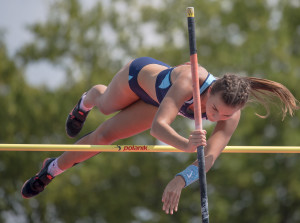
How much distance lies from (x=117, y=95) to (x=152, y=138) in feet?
36.7

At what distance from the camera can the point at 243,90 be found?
415 cm

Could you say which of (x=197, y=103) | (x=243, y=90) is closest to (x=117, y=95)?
(x=197, y=103)

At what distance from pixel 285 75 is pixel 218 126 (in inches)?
439

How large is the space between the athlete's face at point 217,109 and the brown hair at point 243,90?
0.03 metres

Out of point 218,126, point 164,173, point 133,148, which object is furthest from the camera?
point 164,173

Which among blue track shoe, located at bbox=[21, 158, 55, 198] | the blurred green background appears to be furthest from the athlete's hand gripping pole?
the blurred green background

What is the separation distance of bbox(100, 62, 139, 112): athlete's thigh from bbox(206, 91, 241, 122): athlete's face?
3.10 ft

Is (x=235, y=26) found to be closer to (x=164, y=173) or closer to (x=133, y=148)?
(x=164, y=173)

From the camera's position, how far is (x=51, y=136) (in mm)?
16250

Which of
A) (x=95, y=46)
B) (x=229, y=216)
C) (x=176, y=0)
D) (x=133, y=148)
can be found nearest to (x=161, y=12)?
(x=176, y=0)

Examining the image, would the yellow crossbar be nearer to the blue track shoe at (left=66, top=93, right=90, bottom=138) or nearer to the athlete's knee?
the athlete's knee

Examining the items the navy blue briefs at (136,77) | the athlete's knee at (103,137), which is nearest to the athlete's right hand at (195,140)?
the navy blue briefs at (136,77)

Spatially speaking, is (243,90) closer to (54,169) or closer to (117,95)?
(117,95)

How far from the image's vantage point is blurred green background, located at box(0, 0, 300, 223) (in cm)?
1556
